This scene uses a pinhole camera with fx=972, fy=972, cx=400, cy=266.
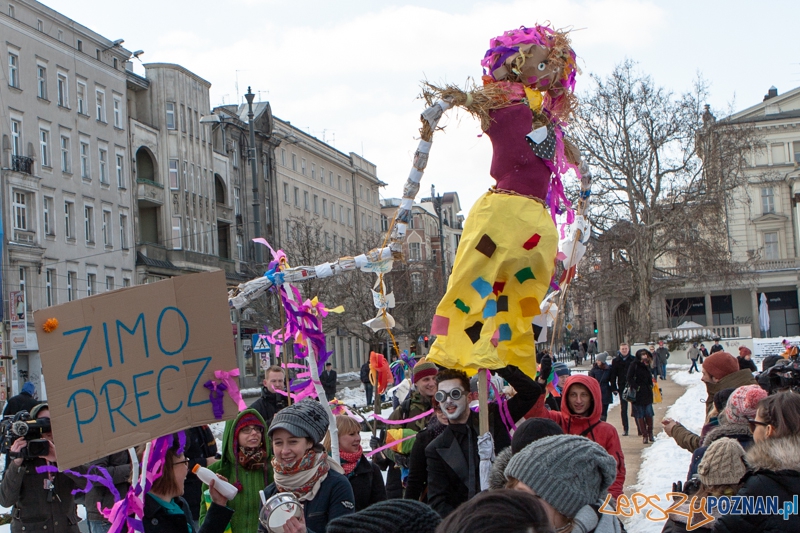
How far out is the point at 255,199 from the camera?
20016 millimetres

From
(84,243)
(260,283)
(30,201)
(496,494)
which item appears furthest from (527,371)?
(84,243)

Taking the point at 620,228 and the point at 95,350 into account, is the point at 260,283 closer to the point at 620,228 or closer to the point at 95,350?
the point at 95,350

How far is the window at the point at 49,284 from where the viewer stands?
37.3 m

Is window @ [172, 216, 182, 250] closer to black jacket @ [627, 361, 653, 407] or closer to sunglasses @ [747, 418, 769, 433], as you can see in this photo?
black jacket @ [627, 361, 653, 407]

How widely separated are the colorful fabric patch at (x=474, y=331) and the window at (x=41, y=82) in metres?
35.8

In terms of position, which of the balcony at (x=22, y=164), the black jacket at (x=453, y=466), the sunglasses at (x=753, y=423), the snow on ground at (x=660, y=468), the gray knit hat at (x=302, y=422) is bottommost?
the snow on ground at (x=660, y=468)

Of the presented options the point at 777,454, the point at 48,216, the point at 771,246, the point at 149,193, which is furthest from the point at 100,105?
the point at 771,246

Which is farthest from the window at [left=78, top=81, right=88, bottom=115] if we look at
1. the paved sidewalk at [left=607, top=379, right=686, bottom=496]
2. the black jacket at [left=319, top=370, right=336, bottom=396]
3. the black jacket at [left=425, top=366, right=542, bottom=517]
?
the black jacket at [left=425, top=366, right=542, bottom=517]

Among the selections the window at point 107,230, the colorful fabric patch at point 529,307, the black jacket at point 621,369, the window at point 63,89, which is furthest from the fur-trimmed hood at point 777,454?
the window at point 107,230

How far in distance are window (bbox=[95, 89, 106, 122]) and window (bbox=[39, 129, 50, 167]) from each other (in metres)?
3.68

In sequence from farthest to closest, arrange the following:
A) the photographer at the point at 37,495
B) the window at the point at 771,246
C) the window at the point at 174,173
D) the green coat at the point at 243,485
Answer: the window at the point at 771,246 → the window at the point at 174,173 → the photographer at the point at 37,495 → the green coat at the point at 243,485

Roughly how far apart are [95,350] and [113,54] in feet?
137

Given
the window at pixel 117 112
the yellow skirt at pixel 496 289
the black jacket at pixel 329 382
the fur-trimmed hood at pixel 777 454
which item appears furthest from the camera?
the window at pixel 117 112

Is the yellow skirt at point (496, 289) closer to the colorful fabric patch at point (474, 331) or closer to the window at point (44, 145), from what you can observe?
the colorful fabric patch at point (474, 331)
